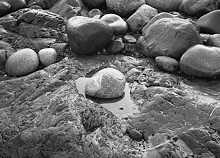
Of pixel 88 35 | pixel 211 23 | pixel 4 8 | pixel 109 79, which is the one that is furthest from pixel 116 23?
pixel 4 8

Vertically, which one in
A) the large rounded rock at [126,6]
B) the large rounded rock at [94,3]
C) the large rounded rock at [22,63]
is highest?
the large rounded rock at [126,6]

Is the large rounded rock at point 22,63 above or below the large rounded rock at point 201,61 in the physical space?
below

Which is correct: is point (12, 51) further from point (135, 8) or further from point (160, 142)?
point (160, 142)

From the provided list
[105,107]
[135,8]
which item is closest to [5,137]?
[105,107]

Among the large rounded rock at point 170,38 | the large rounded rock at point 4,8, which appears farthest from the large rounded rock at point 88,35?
the large rounded rock at point 4,8

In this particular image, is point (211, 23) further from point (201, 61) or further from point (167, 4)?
point (201, 61)

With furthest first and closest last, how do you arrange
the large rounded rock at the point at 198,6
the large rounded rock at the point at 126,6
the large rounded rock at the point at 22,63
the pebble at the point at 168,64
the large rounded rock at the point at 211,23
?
the large rounded rock at the point at 126,6 → the large rounded rock at the point at 198,6 → the large rounded rock at the point at 211,23 → the large rounded rock at the point at 22,63 → the pebble at the point at 168,64

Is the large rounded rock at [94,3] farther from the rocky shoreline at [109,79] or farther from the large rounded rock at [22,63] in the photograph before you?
the large rounded rock at [22,63]
